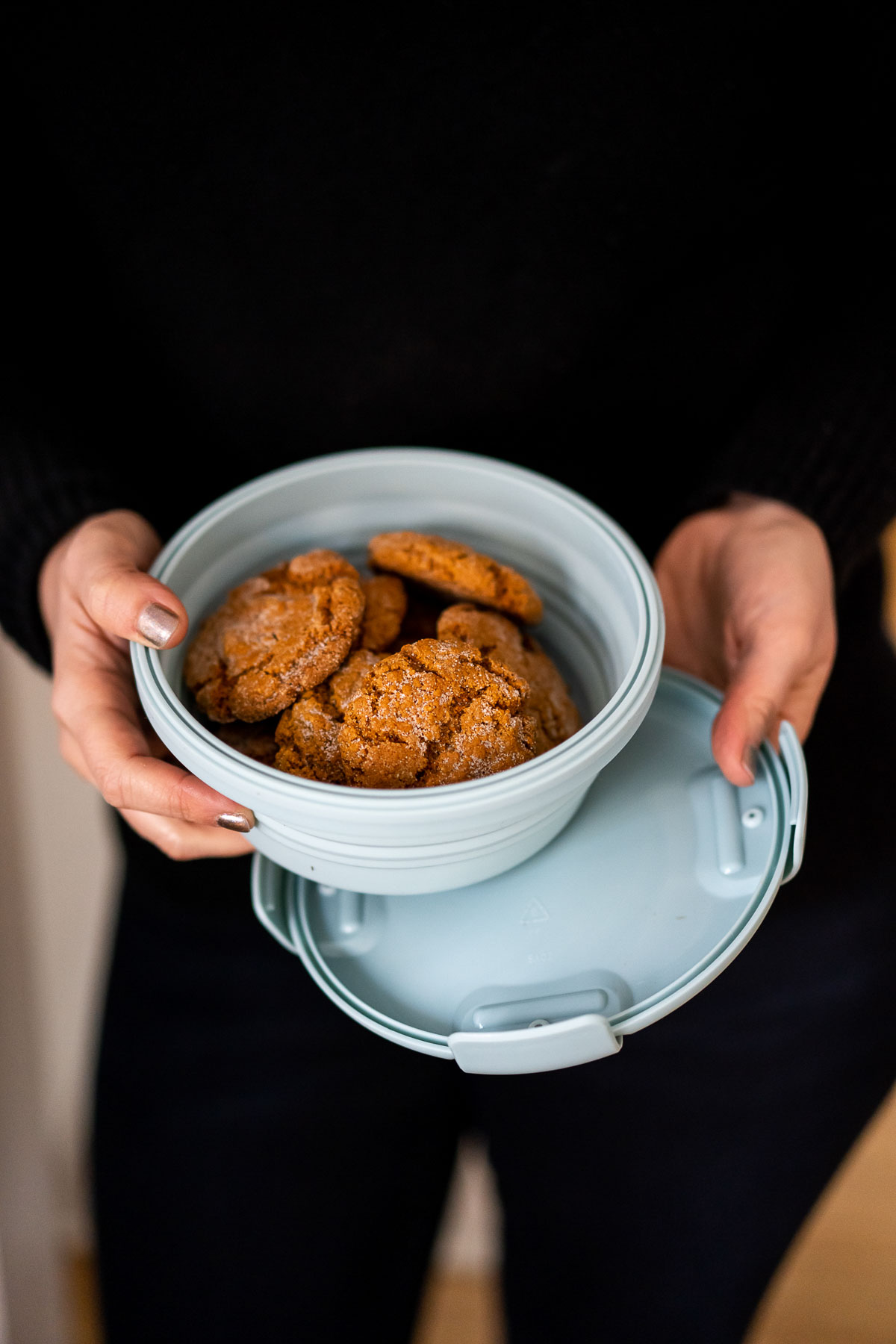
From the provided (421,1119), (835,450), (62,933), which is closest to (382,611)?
(835,450)

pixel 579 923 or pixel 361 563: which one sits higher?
pixel 361 563

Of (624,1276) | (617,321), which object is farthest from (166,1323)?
(617,321)

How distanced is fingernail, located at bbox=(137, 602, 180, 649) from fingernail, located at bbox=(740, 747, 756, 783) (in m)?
0.34

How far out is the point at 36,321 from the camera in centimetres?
84

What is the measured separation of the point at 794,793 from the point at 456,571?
0.79ft

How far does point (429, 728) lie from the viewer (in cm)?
50

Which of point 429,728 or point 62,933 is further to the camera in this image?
point 62,933

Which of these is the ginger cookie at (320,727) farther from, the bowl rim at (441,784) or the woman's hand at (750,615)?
the woman's hand at (750,615)

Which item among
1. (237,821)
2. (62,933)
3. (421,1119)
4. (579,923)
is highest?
(237,821)

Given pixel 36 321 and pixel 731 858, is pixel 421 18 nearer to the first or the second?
pixel 36 321

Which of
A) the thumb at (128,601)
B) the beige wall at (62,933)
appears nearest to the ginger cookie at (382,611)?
the thumb at (128,601)

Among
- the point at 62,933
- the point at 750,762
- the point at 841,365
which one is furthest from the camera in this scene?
the point at 62,933

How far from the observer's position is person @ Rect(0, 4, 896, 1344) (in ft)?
2.35

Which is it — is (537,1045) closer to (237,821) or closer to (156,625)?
(237,821)
